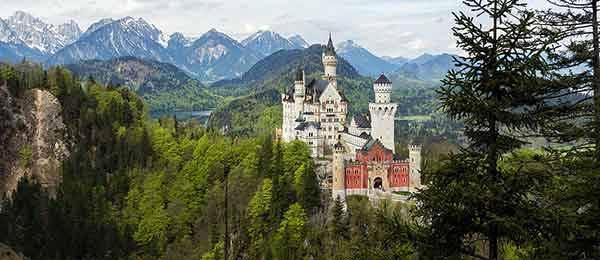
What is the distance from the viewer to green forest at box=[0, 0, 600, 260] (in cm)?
1542

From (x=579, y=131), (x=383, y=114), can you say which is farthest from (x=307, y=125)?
(x=579, y=131)

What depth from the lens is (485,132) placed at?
51.9 feet

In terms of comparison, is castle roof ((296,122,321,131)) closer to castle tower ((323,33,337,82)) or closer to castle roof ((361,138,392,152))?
castle tower ((323,33,337,82))

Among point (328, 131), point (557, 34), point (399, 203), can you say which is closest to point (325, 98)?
point (328, 131)

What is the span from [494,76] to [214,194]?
8720 cm

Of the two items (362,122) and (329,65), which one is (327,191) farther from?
(329,65)

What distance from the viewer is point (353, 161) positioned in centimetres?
8425

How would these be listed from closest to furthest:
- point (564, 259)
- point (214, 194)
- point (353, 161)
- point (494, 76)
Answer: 1. point (494, 76)
2. point (564, 259)
3. point (353, 161)
4. point (214, 194)

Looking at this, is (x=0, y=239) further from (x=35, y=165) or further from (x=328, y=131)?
(x=328, y=131)

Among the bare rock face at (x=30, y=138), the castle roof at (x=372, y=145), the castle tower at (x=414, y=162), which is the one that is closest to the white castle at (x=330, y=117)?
the castle roof at (x=372, y=145)

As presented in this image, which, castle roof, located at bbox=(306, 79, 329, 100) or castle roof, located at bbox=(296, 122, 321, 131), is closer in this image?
castle roof, located at bbox=(296, 122, 321, 131)

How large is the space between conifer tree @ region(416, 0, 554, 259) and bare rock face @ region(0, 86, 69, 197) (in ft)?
379

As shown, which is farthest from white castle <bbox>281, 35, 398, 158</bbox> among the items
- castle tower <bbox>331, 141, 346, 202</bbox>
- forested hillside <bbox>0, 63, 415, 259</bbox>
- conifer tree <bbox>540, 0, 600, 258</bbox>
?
conifer tree <bbox>540, 0, 600, 258</bbox>

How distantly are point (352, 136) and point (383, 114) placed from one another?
288 inches
